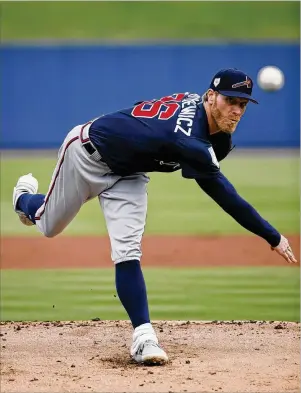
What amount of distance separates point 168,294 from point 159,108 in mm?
2522

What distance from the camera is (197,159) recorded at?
13.0 ft

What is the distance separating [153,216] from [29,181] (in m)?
5.11

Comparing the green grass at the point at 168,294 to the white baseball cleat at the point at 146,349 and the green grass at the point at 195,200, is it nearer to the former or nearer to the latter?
the white baseball cleat at the point at 146,349

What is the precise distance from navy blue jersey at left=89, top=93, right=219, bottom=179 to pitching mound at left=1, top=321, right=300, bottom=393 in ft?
2.97

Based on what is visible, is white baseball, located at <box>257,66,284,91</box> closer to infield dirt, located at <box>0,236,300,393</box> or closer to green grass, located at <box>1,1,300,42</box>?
green grass, located at <box>1,1,300,42</box>

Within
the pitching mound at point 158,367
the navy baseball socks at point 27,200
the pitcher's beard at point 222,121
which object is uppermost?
the pitcher's beard at point 222,121

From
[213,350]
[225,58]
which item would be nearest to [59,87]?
[225,58]

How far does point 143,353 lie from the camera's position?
4.06 meters

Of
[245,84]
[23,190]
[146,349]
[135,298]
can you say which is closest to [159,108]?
[245,84]

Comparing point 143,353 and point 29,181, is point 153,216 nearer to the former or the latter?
point 29,181

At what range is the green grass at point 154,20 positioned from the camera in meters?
19.1

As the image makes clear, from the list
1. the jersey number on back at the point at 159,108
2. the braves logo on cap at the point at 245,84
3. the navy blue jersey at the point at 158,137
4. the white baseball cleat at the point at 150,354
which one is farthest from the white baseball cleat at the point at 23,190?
the braves logo on cap at the point at 245,84

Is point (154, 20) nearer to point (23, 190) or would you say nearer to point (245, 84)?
point (23, 190)

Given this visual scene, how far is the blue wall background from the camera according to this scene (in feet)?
56.4
